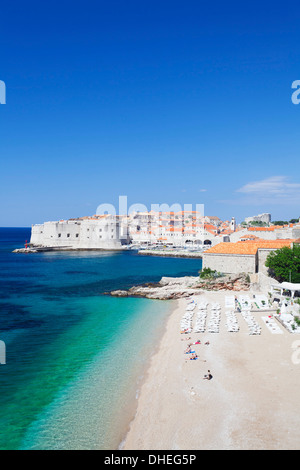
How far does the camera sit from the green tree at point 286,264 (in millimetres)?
21516

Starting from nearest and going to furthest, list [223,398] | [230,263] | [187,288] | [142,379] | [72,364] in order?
[223,398]
[142,379]
[72,364]
[187,288]
[230,263]

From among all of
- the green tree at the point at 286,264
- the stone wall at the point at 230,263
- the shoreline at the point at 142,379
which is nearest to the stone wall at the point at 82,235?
the stone wall at the point at 230,263

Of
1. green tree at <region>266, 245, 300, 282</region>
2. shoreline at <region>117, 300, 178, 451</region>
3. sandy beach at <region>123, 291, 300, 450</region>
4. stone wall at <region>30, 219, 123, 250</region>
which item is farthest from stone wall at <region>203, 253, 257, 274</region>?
stone wall at <region>30, 219, 123, 250</region>

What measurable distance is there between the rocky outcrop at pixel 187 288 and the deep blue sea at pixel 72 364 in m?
1.19

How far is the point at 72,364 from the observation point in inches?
491

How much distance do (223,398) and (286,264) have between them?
14.7 m

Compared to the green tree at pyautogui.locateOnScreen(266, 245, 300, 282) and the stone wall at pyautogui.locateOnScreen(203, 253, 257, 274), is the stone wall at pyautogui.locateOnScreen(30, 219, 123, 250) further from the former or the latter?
the green tree at pyautogui.locateOnScreen(266, 245, 300, 282)

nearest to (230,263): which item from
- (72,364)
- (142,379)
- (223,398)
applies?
(72,364)

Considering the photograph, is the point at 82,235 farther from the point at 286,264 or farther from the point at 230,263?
the point at 286,264

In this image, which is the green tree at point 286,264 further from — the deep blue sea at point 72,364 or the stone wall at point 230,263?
the deep blue sea at point 72,364

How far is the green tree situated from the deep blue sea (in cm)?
754
